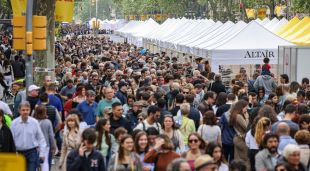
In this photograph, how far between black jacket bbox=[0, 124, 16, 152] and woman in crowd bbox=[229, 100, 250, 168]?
10.6 ft

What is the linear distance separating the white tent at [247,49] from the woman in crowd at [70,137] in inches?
598

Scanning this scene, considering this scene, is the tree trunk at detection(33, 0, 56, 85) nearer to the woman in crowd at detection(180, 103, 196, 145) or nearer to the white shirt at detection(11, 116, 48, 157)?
the woman in crowd at detection(180, 103, 196, 145)

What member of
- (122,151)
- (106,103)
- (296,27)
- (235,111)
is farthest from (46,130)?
(296,27)

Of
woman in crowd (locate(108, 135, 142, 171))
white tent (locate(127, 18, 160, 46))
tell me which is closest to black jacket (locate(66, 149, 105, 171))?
woman in crowd (locate(108, 135, 142, 171))

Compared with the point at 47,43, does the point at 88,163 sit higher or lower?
lower

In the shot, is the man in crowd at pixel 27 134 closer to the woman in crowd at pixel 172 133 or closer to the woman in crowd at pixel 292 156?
the woman in crowd at pixel 172 133

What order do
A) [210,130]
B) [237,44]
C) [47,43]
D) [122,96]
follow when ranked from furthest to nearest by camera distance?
[237,44] < [47,43] < [122,96] < [210,130]

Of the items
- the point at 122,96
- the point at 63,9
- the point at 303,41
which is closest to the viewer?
the point at 122,96

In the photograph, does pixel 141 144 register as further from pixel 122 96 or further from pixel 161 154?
pixel 122 96

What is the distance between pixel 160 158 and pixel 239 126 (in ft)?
11.8

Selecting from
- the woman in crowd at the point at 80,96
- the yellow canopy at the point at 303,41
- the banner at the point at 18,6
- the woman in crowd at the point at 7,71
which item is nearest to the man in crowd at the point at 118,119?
the woman in crowd at the point at 80,96

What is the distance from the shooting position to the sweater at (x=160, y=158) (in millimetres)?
10414

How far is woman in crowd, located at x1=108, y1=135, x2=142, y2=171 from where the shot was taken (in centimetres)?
1047

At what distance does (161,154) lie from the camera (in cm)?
1050
